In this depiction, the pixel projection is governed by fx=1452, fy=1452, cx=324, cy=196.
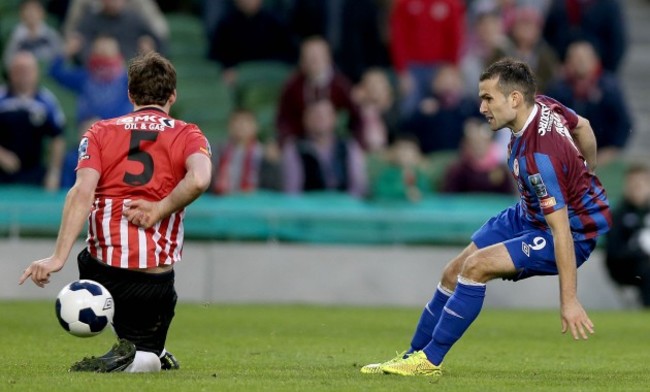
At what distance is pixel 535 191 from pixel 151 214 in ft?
7.18

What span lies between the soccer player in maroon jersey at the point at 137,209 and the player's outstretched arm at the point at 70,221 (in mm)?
60

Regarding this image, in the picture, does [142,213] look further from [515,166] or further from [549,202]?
[549,202]

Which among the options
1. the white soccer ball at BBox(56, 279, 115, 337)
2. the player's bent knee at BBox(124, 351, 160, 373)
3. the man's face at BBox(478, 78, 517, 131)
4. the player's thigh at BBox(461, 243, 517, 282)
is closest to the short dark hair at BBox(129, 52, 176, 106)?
the white soccer ball at BBox(56, 279, 115, 337)

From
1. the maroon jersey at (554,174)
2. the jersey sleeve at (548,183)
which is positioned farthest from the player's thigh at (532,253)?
the jersey sleeve at (548,183)

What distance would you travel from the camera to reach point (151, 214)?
8.20m

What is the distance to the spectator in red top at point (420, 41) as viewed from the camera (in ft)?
63.8

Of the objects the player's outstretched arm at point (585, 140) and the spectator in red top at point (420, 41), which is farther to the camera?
the spectator in red top at point (420, 41)

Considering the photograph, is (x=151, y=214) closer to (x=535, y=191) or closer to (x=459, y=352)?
(x=535, y=191)

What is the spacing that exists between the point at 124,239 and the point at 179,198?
440 millimetres

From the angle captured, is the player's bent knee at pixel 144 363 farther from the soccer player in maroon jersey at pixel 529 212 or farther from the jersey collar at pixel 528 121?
the jersey collar at pixel 528 121

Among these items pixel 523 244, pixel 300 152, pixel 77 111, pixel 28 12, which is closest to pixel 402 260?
pixel 300 152

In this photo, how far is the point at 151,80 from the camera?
841 cm

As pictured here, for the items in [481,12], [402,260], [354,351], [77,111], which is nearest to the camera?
[354,351]

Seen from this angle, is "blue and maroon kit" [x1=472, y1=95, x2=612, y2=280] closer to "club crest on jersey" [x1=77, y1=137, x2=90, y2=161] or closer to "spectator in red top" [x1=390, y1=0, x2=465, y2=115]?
"club crest on jersey" [x1=77, y1=137, x2=90, y2=161]
